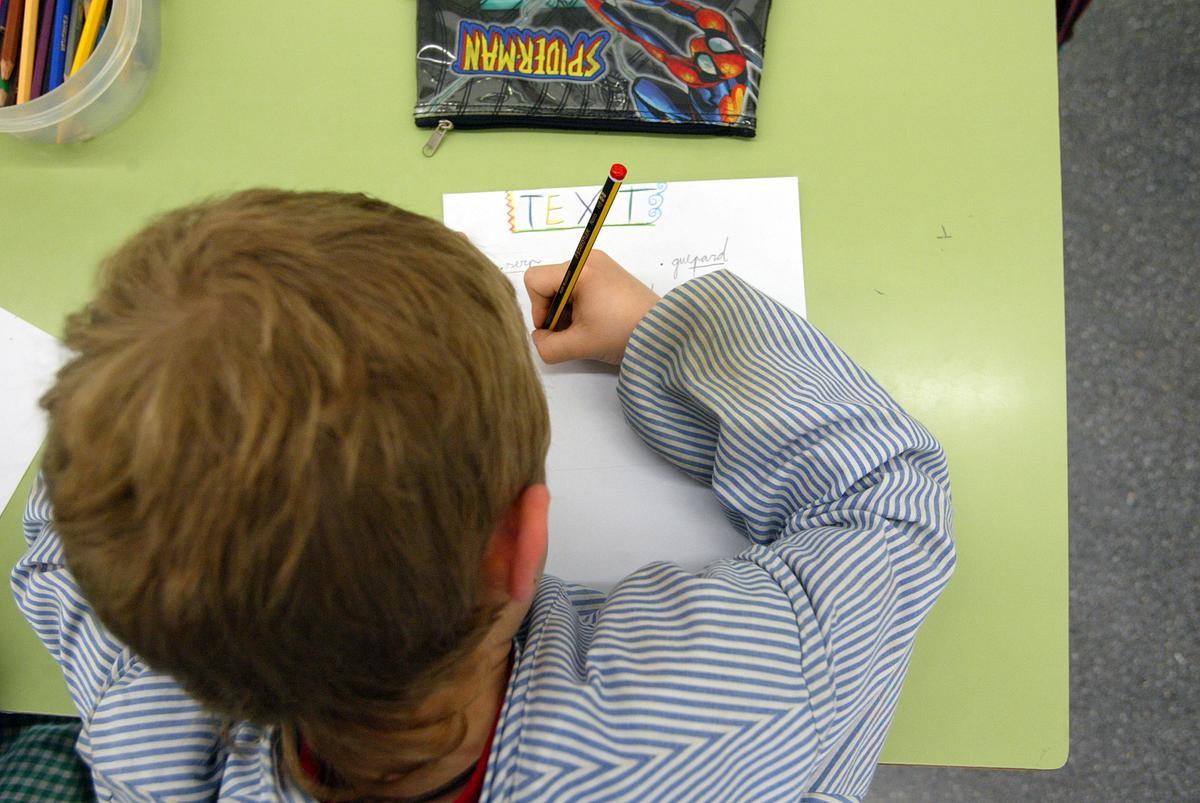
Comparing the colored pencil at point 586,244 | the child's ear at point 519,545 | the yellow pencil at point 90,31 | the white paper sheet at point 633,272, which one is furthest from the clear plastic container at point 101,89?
the child's ear at point 519,545

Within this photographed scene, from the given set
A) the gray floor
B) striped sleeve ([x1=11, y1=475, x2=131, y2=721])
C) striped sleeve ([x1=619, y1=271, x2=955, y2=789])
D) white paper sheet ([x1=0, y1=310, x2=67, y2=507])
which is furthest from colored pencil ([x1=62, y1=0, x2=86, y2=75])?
the gray floor

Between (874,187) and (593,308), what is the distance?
22cm

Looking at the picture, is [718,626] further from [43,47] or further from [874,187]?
[43,47]

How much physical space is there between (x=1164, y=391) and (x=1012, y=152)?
70cm

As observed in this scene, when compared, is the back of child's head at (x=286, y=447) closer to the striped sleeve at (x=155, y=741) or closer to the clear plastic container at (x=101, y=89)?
the striped sleeve at (x=155, y=741)

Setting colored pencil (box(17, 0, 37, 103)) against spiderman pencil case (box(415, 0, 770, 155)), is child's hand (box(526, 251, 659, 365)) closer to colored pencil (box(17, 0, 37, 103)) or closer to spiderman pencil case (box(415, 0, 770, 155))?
spiderman pencil case (box(415, 0, 770, 155))

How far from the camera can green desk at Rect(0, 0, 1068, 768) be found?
1.78ft

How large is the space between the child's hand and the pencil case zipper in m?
0.10

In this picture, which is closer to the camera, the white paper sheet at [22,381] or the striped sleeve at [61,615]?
the striped sleeve at [61,615]

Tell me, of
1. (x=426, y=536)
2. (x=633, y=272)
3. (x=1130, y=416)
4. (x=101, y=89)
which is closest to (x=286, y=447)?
(x=426, y=536)

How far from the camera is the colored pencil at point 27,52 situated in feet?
1.86

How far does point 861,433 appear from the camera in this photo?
50 centimetres

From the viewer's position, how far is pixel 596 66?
60 centimetres

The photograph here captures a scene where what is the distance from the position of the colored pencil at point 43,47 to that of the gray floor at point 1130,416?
43.4 inches
